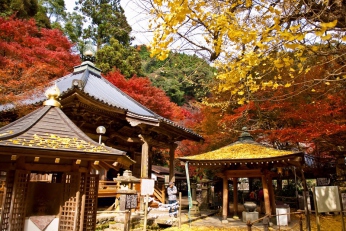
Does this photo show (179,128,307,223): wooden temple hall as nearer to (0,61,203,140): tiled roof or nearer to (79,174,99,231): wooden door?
(0,61,203,140): tiled roof

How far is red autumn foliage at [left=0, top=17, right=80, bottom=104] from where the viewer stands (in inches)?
365

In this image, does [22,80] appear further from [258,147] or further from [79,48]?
[79,48]

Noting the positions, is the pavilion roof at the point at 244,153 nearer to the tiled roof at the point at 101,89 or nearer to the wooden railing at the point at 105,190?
the tiled roof at the point at 101,89

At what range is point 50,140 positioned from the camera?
3.96 m

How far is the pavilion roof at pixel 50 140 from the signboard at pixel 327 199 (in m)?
4.71

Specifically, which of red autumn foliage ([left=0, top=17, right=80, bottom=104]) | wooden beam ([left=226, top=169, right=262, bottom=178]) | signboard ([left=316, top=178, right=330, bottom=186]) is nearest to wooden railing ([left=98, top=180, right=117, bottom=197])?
red autumn foliage ([left=0, top=17, right=80, bottom=104])

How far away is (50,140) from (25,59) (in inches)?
449

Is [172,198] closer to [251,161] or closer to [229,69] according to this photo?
[251,161]

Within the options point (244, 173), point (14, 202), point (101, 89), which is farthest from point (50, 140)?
point (244, 173)

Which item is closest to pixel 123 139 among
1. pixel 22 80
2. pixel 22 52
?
pixel 22 80

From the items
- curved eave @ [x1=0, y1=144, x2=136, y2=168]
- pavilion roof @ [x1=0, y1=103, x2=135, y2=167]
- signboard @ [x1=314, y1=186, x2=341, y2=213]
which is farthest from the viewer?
signboard @ [x1=314, y1=186, x2=341, y2=213]

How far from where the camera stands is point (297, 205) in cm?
1573

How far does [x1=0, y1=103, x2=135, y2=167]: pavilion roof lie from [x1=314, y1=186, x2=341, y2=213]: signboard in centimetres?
471

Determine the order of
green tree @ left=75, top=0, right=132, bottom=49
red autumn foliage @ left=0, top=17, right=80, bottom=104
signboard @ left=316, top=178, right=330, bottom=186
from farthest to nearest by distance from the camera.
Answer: green tree @ left=75, top=0, right=132, bottom=49
signboard @ left=316, top=178, right=330, bottom=186
red autumn foliage @ left=0, top=17, right=80, bottom=104
